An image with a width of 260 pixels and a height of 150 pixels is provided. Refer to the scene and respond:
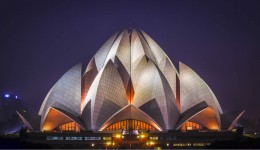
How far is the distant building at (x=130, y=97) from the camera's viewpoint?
195 feet

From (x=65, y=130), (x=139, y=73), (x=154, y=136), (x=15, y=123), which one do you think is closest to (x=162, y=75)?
(x=139, y=73)

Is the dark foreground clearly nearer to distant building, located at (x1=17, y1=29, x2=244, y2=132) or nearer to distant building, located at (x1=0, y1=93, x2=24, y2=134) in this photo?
distant building, located at (x1=17, y1=29, x2=244, y2=132)

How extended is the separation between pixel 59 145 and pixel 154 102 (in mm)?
10648

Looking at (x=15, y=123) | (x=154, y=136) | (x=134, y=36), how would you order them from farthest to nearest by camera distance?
1. (x=15, y=123)
2. (x=134, y=36)
3. (x=154, y=136)

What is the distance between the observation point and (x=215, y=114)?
6075 centimetres

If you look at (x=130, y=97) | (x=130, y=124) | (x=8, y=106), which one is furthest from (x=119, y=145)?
(x=8, y=106)

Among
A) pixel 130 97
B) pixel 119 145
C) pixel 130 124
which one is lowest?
pixel 119 145

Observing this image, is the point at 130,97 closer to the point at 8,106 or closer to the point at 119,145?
the point at 119,145

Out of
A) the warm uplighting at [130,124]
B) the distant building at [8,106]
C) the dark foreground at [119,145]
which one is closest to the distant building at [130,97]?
the warm uplighting at [130,124]

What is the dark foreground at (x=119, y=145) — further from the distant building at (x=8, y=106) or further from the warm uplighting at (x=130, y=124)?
the distant building at (x=8, y=106)

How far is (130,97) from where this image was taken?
2413 inches

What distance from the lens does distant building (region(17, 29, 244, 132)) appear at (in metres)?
59.5

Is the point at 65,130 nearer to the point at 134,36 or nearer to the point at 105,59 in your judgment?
the point at 105,59

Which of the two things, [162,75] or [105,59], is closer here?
[162,75]
